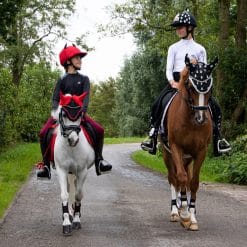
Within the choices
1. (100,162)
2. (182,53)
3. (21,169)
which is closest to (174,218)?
(100,162)

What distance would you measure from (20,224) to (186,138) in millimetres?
3172

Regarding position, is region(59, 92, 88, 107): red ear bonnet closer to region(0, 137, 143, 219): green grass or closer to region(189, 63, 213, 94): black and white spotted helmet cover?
region(189, 63, 213, 94): black and white spotted helmet cover

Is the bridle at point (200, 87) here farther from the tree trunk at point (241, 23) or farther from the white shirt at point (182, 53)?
the tree trunk at point (241, 23)

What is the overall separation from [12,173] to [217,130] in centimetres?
1029

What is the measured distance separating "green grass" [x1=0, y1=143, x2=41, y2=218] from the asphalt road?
28 centimetres

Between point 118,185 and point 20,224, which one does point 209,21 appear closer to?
point 118,185

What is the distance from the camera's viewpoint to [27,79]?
4900 centimetres

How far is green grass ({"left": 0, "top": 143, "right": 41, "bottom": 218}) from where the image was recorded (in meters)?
13.8

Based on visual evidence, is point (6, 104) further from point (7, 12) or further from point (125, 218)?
point (125, 218)

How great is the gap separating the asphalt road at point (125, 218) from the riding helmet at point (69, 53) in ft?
9.06

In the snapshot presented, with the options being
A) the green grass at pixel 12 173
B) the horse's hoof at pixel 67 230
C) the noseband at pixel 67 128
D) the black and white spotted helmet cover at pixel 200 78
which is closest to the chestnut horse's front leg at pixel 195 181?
the black and white spotted helmet cover at pixel 200 78

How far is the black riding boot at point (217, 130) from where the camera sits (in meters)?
10.4

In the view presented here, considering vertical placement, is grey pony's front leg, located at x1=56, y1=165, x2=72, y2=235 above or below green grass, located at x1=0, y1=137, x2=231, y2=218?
above

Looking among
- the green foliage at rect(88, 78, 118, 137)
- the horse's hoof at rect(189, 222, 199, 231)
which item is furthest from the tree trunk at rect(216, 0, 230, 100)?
the green foliage at rect(88, 78, 118, 137)
